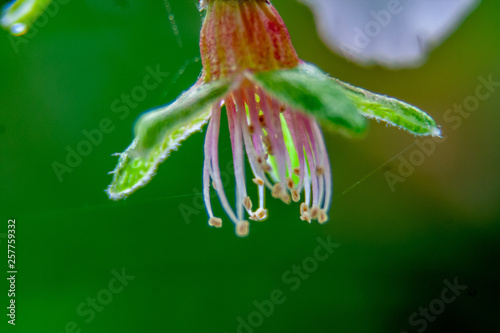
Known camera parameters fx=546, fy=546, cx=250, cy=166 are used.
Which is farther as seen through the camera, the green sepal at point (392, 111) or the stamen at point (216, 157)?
the stamen at point (216, 157)

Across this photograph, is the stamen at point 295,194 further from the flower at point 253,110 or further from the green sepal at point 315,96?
the green sepal at point 315,96

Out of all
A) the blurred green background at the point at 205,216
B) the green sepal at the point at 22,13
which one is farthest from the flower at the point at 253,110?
the blurred green background at the point at 205,216

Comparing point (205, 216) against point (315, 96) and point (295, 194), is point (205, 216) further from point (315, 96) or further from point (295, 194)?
point (315, 96)

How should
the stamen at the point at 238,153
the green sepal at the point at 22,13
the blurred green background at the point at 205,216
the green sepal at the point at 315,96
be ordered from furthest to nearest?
the blurred green background at the point at 205,216 → the stamen at the point at 238,153 → the green sepal at the point at 22,13 → the green sepal at the point at 315,96

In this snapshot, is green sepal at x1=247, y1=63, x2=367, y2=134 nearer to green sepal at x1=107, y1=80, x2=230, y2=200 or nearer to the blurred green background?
green sepal at x1=107, y1=80, x2=230, y2=200

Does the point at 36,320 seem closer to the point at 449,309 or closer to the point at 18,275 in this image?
the point at 18,275

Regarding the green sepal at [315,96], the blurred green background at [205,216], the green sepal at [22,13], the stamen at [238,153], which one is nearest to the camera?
the green sepal at [315,96]

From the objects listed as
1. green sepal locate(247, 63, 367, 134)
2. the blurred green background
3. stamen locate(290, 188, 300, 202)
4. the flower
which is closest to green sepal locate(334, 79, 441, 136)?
the flower
